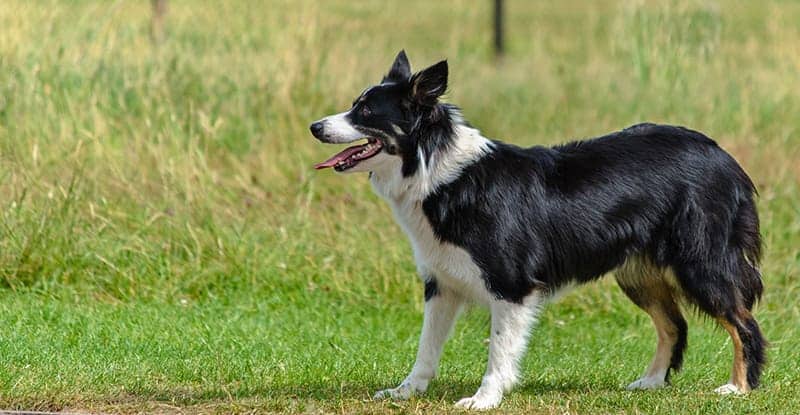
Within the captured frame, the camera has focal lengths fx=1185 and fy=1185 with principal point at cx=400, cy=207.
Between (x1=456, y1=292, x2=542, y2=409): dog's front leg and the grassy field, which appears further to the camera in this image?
the grassy field

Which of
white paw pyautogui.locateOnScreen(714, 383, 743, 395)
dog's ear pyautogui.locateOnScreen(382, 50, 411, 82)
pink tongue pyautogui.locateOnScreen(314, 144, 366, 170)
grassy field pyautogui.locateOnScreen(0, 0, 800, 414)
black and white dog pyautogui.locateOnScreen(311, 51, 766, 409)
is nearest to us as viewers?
pink tongue pyautogui.locateOnScreen(314, 144, 366, 170)

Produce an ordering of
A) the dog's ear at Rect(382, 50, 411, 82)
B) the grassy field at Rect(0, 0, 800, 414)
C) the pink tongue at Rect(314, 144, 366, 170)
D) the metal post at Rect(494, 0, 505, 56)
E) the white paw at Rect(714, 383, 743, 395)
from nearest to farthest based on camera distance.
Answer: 1. the pink tongue at Rect(314, 144, 366, 170)
2. the dog's ear at Rect(382, 50, 411, 82)
3. the white paw at Rect(714, 383, 743, 395)
4. the grassy field at Rect(0, 0, 800, 414)
5. the metal post at Rect(494, 0, 505, 56)

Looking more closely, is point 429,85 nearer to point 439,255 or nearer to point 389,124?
point 389,124

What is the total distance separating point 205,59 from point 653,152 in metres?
5.41

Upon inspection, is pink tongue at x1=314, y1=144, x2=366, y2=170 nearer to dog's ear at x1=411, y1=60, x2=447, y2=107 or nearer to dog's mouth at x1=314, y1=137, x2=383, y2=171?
dog's mouth at x1=314, y1=137, x2=383, y2=171

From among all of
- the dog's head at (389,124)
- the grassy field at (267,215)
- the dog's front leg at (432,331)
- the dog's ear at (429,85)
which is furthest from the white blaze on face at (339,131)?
the grassy field at (267,215)

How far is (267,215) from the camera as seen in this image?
8.66 metres

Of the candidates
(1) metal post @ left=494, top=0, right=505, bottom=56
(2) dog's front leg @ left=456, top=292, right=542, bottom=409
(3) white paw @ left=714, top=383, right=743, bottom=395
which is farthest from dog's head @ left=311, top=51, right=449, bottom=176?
(1) metal post @ left=494, top=0, right=505, bottom=56

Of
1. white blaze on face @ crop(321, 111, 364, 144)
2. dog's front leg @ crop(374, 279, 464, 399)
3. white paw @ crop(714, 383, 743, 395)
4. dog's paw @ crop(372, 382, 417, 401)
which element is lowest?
white paw @ crop(714, 383, 743, 395)

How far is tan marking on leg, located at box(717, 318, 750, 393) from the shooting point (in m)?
5.57

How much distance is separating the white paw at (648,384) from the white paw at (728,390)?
32 centimetres

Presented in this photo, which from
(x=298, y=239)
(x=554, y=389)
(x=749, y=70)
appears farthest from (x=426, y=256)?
(x=749, y=70)

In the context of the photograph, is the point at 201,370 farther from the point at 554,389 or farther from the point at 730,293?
the point at 730,293

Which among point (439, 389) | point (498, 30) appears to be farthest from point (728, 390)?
point (498, 30)
